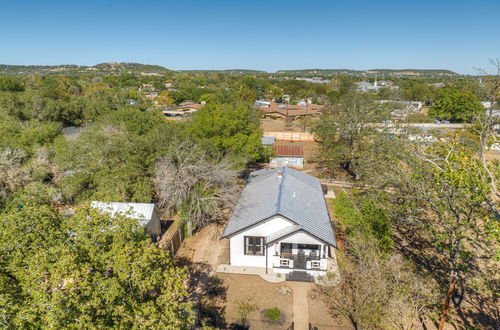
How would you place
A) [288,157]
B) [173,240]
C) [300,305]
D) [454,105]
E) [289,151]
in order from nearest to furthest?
[300,305], [173,240], [288,157], [289,151], [454,105]

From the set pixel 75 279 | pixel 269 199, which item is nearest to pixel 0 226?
pixel 75 279

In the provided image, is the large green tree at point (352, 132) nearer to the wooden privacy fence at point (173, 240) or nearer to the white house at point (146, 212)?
the wooden privacy fence at point (173, 240)

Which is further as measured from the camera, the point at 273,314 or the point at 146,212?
the point at 146,212

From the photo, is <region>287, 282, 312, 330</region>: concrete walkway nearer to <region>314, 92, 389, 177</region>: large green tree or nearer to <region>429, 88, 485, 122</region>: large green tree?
A: <region>314, 92, 389, 177</region>: large green tree

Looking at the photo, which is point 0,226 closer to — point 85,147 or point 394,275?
point 85,147

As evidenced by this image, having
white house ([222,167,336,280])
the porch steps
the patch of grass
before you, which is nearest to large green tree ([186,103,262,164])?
white house ([222,167,336,280])

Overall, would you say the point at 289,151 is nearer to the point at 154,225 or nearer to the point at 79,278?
the point at 154,225

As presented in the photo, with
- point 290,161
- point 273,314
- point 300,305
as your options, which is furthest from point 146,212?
point 290,161
